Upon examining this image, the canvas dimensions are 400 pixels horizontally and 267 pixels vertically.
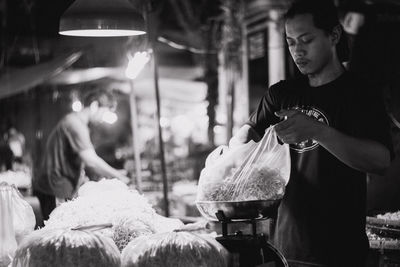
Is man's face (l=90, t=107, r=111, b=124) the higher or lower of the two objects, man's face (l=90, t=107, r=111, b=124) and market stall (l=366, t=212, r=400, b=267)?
the higher

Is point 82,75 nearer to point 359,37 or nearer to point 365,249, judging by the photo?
point 359,37

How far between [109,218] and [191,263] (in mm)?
1014

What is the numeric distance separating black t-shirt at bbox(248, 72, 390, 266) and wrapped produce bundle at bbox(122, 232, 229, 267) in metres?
0.80

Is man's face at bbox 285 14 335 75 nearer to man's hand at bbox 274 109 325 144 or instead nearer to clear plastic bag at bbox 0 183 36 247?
man's hand at bbox 274 109 325 144

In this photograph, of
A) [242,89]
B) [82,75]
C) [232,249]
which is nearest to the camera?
[232,249]

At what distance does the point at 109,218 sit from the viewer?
11.0 feet

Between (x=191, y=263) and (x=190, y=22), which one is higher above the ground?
(x=190, y=22)

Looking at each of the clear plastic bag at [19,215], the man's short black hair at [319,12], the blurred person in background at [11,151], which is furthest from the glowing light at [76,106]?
the man's short black hair at [319,12]

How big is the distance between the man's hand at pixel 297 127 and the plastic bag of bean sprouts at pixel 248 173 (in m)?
0.25

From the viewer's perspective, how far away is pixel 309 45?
3309mm

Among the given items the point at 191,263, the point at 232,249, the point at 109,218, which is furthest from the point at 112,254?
the point at 109,218

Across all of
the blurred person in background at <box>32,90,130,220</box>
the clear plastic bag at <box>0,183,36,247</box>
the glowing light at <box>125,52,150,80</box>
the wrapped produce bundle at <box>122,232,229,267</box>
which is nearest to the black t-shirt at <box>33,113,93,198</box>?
the blurred person in background at <box>32,90,130,220</box>

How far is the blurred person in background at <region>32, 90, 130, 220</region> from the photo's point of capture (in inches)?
285

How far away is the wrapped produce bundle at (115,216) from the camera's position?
10.5ft
